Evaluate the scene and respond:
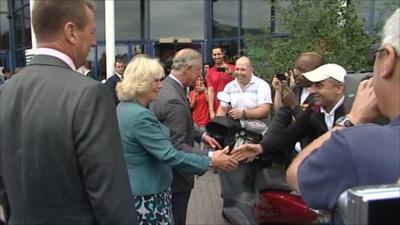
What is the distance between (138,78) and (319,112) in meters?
1.20

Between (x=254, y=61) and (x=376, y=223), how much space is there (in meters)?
6.84

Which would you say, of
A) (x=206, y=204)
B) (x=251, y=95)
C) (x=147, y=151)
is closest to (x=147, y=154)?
(x=147, y=151)

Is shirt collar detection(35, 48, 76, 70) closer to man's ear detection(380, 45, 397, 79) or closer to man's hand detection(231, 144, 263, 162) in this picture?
man's ear detection(380, 45, 397, 79)

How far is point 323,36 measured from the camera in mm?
6605

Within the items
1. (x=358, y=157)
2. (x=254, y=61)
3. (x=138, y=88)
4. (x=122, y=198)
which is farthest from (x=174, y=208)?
(x=254, y=61)

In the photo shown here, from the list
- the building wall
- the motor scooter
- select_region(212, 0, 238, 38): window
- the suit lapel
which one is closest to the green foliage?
the motor scooter

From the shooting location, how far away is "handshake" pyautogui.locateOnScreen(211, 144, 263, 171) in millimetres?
3307

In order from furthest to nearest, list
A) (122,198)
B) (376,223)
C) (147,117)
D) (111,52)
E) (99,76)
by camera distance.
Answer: (99,76) → (111,52) → (147,117) → (122,198) → (376,223)

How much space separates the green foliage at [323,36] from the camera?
644 cm

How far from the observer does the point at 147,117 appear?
9.80ft

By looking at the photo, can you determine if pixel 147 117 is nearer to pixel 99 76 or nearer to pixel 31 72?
pixel 31 72

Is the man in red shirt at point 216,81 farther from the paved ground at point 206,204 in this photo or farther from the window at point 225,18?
the window at point 225,18

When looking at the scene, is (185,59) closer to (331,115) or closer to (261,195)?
(261,195)

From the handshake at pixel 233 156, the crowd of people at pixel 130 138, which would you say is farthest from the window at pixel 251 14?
the handshake at pixel 233 156
